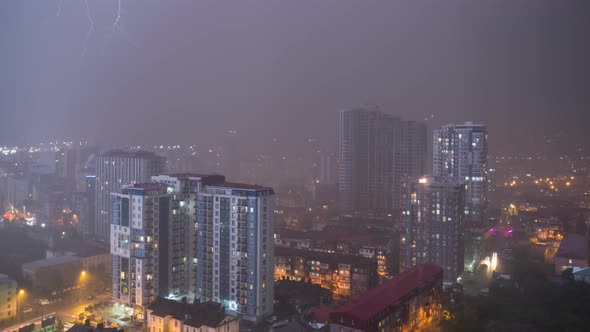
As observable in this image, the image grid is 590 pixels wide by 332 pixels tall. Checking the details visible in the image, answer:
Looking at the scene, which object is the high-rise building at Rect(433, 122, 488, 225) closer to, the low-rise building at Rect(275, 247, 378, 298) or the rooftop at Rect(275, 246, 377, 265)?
the rooftop at Rect(275, 246, 377, 265)

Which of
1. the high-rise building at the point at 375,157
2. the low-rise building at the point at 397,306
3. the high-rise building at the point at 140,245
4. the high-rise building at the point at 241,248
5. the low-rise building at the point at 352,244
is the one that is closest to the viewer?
the low-rise building at the point at 397,306

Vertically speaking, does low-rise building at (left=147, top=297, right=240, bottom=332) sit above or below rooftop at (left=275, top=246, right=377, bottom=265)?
below

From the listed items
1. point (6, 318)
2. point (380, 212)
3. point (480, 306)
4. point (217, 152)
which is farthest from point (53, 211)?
point (480, 306)

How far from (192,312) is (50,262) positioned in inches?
168

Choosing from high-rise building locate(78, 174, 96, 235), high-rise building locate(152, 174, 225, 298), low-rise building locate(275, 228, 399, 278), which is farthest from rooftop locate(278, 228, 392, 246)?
high-rise building locate(78, 174, 96, 235)

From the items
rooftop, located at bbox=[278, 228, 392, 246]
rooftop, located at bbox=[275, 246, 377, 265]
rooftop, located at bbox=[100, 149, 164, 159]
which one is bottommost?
rooftop, located at bbox=[275, 246, 377, 265]

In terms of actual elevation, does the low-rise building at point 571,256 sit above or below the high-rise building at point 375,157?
below

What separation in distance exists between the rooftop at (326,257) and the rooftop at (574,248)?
3.03m

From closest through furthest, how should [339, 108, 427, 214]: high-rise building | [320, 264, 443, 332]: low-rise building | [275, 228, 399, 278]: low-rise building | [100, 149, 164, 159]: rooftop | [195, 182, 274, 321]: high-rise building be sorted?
[320, 264, 443, 332]: low-rise building
[195, 182, 274, 321]: high-rise building
[275, 228, 399, 278]: low-rise building
[100, 149, 164, 159]: rooftop
[339, 108, 427, 214]: high-rise building

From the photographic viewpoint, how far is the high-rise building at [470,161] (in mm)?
11938

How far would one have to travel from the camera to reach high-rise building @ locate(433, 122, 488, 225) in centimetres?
1194

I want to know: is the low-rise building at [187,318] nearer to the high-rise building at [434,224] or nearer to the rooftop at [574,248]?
the high-rise building at [434,224]

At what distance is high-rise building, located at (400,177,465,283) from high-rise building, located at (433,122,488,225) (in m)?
3.04

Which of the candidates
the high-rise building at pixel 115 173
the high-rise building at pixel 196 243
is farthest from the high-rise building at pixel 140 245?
the high-rise building at pixel 115 173
